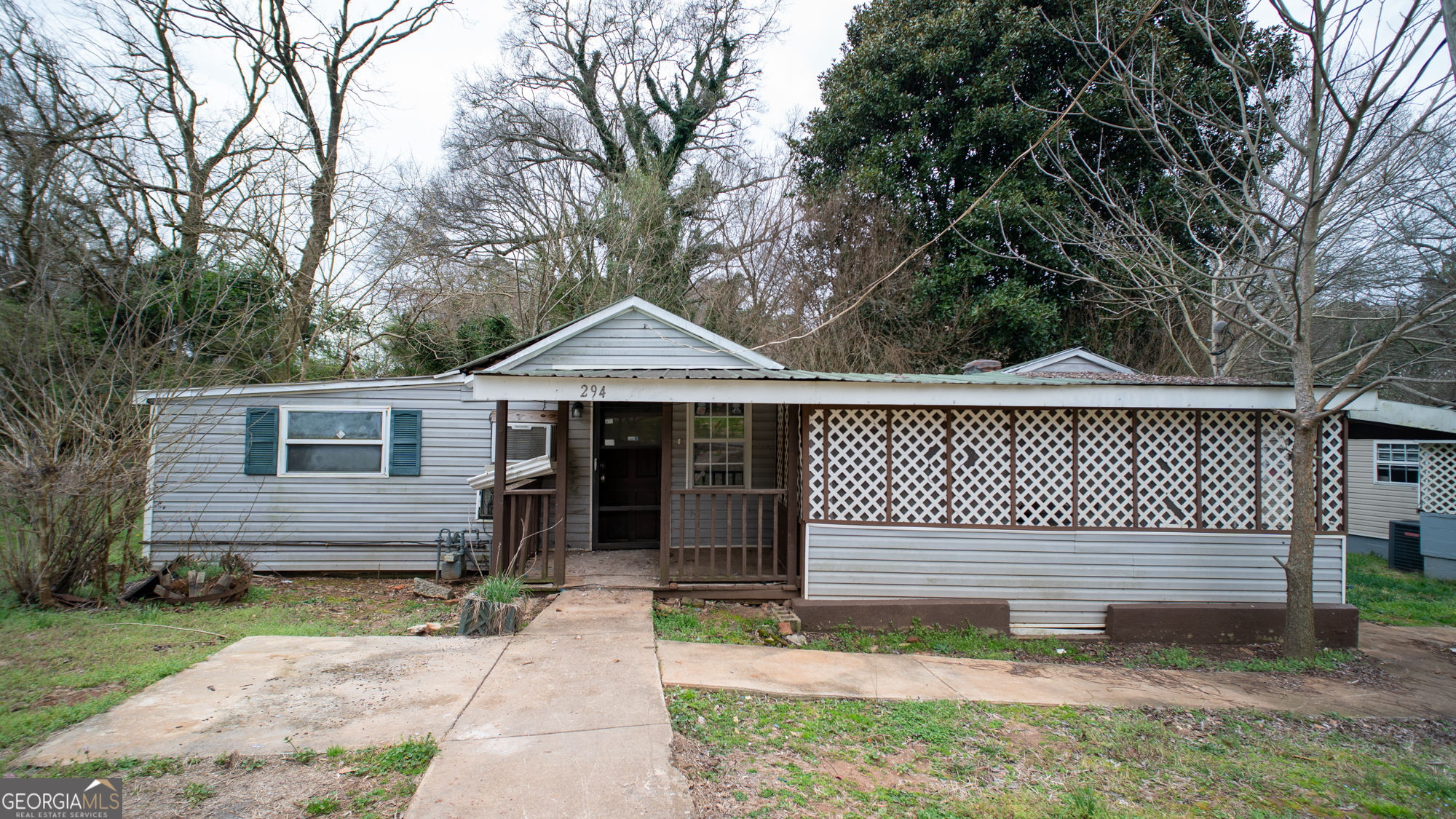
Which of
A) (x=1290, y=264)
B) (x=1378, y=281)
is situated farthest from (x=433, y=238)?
(x=1378, y=281)

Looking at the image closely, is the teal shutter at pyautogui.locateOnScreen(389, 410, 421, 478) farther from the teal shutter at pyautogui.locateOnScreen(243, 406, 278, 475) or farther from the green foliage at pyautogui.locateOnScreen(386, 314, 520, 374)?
the green foliage at pyautogui.locateOnScreen(386, 314, 520, 374)

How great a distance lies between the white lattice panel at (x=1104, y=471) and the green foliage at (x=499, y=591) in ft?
18.0

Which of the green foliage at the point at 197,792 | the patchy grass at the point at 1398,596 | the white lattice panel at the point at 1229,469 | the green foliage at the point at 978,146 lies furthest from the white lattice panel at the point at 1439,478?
the green foliage at the point at 197,792

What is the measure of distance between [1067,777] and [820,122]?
51.6 ft

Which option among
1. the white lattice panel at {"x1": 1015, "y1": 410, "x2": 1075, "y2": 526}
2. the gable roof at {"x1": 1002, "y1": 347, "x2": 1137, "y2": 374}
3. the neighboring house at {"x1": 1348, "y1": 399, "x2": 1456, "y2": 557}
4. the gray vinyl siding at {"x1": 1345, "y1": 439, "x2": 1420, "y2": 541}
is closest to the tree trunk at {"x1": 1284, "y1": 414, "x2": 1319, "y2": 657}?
the white lattice panel at {"x1": 1015, "y1": 410, "x2": 1075, "y2": 526}

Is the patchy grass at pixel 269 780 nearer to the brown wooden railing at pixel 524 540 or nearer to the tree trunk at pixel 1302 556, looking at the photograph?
the brown wooden railing at pixel 524 540

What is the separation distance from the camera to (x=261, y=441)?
8.53 metres

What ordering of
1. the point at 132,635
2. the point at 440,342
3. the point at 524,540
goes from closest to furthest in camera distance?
the point at 132,635 < the point at 524,540 < the point at 440,342

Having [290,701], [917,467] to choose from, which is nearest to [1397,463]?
[917,467]

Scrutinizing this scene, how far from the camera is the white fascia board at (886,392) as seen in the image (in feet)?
20.5

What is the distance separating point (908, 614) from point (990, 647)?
790 millimetres

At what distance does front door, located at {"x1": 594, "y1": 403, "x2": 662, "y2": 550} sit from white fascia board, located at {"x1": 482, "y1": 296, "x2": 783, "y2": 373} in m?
1.42

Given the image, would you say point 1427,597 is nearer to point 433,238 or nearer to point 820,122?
point 820,122

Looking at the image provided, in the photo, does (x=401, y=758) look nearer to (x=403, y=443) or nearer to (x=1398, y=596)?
(x=403, y=443)
